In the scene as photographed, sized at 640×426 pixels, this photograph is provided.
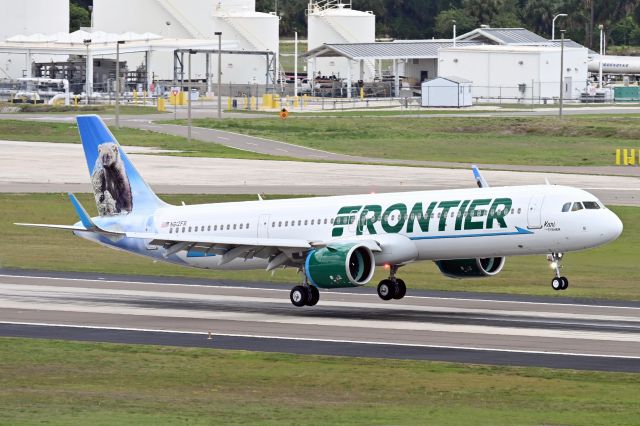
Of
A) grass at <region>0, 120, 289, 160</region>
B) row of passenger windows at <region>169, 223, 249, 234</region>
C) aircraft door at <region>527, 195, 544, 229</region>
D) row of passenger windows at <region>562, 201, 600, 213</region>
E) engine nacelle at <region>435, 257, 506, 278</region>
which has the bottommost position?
engine nacelle at <region>435, 257, 506, 278</region>

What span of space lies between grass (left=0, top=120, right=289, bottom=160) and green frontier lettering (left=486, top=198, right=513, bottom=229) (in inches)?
2812

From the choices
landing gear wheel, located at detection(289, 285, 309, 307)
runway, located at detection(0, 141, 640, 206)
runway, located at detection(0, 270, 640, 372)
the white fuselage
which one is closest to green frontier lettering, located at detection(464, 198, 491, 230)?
the white fuselage

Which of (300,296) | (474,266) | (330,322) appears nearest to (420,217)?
(474,266)

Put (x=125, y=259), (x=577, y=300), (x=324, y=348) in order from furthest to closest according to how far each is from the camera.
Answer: (x=125, y=259)
(x=577, y=300)
(x=324, y=348)

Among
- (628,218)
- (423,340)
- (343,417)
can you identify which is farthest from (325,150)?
(343,417)

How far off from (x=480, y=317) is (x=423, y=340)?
6745 millimetres

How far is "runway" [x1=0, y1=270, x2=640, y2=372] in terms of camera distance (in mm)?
45406

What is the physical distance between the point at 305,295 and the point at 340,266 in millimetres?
2970

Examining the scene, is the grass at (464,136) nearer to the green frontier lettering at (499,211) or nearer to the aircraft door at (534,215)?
the green frontier lettering at (499,211)

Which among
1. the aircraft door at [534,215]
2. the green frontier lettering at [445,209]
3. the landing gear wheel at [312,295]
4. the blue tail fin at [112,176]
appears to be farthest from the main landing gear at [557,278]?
the blue tail fin at [112,176]

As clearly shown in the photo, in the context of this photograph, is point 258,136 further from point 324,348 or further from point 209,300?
point 324,348

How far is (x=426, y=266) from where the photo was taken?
71.3 metres

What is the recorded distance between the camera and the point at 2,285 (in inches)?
2472

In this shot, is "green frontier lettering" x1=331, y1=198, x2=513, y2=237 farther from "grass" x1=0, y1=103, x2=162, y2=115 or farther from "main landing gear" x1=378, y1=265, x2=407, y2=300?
"grass" x1=0, y1=103, x2=162, y2=115
